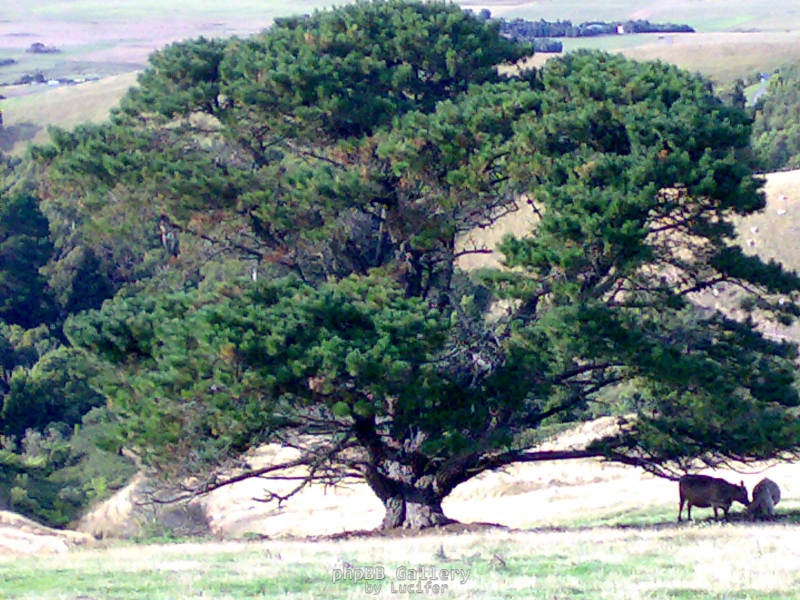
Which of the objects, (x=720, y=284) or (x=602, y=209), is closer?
(x=602, y=209)

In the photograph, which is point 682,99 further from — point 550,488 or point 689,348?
point 550,488

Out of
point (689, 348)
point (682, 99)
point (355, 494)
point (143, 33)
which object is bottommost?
point (355, 494)

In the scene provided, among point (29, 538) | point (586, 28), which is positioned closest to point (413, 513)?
point (29, 538)

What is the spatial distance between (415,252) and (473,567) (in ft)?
26.3

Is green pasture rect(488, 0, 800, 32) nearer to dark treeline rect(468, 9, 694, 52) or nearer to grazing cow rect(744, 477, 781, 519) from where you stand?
dark treeline rect(468, 9, 694, 52)

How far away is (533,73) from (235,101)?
204 inches

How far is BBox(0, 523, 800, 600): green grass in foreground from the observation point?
404 inches

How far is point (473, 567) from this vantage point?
12.1 meters

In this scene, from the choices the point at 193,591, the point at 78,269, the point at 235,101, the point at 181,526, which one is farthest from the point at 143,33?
the point at 193,591

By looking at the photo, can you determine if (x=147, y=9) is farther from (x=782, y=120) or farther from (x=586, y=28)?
(x=782, y=120)

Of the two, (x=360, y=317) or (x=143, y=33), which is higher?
(x=143, y=33)

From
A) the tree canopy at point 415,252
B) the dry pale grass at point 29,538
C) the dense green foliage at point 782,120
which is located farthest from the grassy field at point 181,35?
the tree canopy at point 415,252

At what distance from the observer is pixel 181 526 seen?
29.0 metres

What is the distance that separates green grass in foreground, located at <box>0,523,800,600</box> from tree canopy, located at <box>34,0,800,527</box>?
6.51ft
